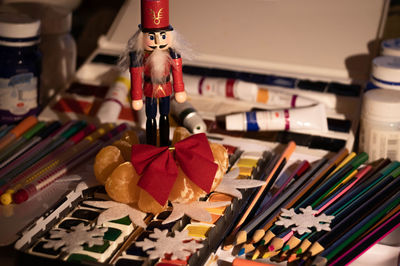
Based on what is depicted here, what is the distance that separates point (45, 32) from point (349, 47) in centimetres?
55

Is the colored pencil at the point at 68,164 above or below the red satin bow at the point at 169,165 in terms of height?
below

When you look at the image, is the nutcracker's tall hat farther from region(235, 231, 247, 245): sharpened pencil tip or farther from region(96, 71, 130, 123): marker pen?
region(96, 71, 130, 123): marker pen

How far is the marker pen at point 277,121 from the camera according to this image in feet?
2.99

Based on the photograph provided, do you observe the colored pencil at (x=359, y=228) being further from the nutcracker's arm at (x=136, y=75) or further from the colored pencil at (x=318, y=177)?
the nutcracker's arm at (x=136, y=75)

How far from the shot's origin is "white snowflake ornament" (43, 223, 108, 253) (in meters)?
0.60

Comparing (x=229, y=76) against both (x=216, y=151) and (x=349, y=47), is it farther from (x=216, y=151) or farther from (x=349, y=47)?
(x=216, y=151)

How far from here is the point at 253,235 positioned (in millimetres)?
633

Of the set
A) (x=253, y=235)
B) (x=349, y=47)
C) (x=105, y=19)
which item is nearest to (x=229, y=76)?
(x=349, y=47)

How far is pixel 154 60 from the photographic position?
643 mm

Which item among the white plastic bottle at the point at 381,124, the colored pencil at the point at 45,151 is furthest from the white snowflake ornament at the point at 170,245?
the white plastic bottle at the point at 381,124

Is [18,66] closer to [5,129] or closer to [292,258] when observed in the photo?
[5,129]

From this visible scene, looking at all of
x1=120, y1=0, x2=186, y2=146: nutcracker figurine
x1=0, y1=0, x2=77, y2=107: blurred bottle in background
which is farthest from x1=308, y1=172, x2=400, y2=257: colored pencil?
x1=0, y1=0, x2=77, y2=107: blurred bottle in background

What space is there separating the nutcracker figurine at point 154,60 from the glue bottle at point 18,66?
0.30 metres

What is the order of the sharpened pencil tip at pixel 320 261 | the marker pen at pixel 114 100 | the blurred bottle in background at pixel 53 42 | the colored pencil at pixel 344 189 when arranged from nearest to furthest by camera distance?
the sharpened pencil tip at pixel 320 261, the colored pencil at pixel 344 189, the marker pen at pixel 114 100, the blurred bottle in background at pixel 53 42
